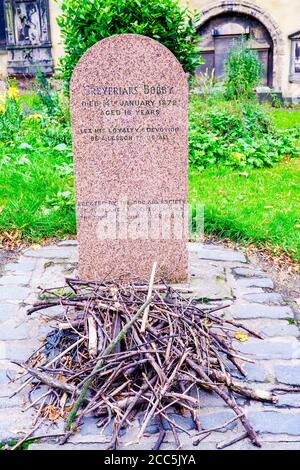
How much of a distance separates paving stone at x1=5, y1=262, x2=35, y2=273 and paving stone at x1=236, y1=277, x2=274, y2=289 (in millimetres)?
1596

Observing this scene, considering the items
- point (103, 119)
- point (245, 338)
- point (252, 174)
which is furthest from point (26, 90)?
point (245, 338)

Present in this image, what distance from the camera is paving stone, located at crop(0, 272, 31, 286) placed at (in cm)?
394

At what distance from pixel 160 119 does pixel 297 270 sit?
1661 mm

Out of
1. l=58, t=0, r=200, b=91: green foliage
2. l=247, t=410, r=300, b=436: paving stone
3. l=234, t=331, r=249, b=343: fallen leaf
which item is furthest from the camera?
l=58, t=0, r=200, b=91: green foliage

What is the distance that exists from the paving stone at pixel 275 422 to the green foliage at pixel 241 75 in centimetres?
752

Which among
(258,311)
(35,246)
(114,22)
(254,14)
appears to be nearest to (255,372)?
(258,311)

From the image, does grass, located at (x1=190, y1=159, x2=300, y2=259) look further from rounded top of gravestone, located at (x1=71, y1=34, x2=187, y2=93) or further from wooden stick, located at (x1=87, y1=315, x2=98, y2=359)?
wooden stick, located at (x1=87, y1=315, x2=98, y2=359)

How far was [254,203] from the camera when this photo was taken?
548 centimetres

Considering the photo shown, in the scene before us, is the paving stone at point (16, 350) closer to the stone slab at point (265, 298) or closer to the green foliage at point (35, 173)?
the stone slab at point (265, 298)

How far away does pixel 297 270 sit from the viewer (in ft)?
13.9

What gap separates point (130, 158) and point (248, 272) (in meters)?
1.29

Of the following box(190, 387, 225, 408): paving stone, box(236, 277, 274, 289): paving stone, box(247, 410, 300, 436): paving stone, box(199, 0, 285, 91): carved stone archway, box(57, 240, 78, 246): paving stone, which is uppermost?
box(199, 0, 285, 91): carved stone archway

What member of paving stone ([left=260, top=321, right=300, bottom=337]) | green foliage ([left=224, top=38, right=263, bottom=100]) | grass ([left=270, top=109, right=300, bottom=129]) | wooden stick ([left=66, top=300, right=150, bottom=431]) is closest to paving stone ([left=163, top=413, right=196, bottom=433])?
wooden stick ([left=66, top=300, right=150, bottom=431])
